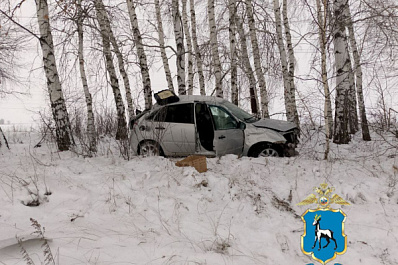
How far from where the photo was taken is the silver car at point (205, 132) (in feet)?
19.2

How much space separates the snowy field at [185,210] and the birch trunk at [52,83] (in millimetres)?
1340

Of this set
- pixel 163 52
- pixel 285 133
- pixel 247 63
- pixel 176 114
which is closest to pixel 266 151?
pixel 285 133

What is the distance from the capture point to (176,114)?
6.31 m

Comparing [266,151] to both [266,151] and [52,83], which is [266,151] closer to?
[266,151]

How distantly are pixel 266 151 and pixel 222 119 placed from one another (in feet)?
4.22

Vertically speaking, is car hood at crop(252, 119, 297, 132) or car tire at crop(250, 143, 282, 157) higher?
car hood at crop(252, 119, 297, 132)

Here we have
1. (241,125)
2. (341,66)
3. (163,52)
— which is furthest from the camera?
(163,52)

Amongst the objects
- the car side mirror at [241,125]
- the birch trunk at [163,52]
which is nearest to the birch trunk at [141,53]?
the birch trunk at [163,52]

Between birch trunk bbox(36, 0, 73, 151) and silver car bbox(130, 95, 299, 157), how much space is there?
5.53 ft

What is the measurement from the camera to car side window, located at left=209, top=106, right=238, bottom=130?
19.9ft

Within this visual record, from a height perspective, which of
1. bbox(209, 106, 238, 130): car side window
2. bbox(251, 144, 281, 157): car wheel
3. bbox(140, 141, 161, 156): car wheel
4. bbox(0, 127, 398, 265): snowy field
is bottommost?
bbox(0, 127, 398, 265): snowy field

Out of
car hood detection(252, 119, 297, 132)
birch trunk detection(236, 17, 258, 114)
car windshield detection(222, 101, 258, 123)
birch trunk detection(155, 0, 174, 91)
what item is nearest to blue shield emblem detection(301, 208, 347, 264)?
car hood detection(252, 119, 297, 132)

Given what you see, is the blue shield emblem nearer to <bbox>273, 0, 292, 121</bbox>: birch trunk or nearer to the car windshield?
the car windshield

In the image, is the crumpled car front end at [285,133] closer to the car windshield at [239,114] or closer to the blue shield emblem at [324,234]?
the car windshield at [239,114]
